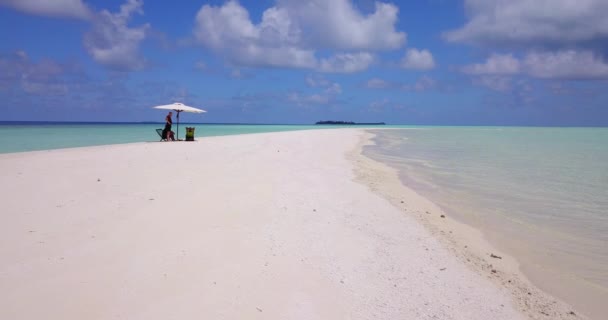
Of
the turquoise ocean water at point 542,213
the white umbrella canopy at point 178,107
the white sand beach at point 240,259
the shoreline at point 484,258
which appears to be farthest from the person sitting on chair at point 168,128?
the shoreline at point 484,258

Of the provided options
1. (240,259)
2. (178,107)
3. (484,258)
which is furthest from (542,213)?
(178,107)

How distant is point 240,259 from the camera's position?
426 cm

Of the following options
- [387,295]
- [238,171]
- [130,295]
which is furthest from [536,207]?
[130,295]

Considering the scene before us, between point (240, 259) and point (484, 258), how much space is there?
3.06 meters

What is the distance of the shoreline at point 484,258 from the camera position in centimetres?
374

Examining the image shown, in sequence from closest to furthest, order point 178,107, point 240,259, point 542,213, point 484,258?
point 240,259 → point 484,258 → point 542,213 → point 178,107

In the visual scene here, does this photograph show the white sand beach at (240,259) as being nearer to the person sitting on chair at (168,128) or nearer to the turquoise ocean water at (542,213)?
the turquoise ocean water at (542,213)

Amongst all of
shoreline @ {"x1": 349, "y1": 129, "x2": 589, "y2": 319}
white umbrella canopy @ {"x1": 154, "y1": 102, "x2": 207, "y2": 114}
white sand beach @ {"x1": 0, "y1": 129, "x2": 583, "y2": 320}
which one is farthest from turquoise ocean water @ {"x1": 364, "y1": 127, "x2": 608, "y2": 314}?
white umbrella canopy @ {"x1": 154, "y1": 102, "x2": 207, "y2": 114}

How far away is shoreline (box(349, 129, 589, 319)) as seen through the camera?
3739mm

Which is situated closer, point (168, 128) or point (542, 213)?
point (542, 213)

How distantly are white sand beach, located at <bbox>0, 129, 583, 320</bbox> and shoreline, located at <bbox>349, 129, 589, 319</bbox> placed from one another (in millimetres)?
24

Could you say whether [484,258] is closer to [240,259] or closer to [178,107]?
[240,259]

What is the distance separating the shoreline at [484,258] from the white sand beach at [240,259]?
0.02 metres

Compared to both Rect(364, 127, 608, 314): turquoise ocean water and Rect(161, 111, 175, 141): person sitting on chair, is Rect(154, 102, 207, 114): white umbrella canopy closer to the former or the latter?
Rect(161, 111, 175, 141): person sitting on chair
